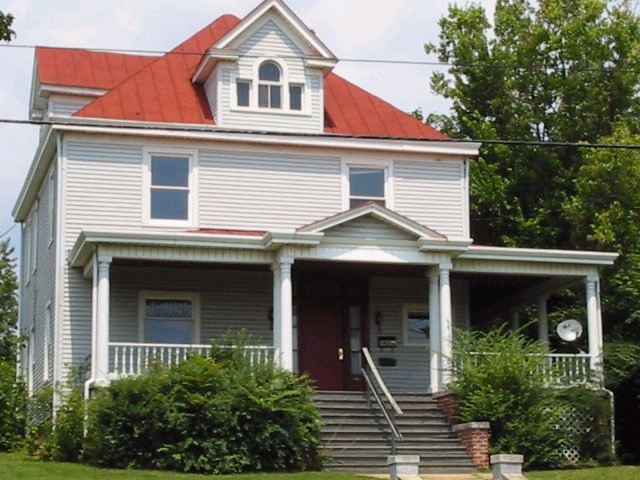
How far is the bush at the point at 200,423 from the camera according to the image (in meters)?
23.8

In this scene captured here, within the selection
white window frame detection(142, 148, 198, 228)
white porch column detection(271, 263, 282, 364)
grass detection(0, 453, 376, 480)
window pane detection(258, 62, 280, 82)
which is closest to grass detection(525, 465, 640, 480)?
grass detection(0, 453, 376, 480)

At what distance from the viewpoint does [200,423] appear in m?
24.0

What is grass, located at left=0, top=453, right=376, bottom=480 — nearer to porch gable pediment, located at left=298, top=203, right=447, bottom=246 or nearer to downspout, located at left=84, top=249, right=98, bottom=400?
downspout, located at left=84, top=249, right=98, bottom=400

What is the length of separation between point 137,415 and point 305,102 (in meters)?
9.83

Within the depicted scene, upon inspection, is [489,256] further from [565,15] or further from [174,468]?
[565,15]

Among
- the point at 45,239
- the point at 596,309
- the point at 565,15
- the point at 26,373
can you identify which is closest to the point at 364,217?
the point at 596,309

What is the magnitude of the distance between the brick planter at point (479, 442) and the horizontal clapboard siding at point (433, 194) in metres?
6.93

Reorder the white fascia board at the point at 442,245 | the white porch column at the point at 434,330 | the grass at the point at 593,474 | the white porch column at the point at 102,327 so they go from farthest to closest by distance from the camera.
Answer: the white porch column at the point at 434,330 → the white fascia board at the point at 442,245 → the white porch column at the point at 102,327 → the grass at the point at 593,474

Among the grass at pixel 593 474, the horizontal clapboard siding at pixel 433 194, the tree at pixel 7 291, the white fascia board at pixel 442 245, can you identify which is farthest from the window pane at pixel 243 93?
the tree at pixel 7 291

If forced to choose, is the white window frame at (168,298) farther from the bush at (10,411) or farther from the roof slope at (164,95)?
the roof slope at (164,95)

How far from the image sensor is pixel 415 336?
3159 centimetres

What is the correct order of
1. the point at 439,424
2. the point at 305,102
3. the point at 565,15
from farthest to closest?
1. the point at 565,15
2. the point at 305,102
3. the point at 439,424

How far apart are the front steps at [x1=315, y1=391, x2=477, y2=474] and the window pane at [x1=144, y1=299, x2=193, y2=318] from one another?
4.16 meters

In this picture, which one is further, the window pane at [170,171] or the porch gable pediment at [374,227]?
the window pane at [170,171]
